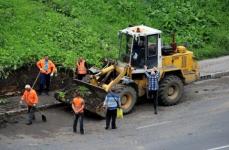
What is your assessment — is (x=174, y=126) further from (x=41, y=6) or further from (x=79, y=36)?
(x=41, y=6)

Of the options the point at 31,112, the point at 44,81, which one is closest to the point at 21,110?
the point at 31,112

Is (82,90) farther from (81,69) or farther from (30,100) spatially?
(30,100)

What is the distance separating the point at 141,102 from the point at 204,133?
4.35 meters

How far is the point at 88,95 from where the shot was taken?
2441cm

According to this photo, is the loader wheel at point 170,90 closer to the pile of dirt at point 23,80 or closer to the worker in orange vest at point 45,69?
the pile of dirt at point 23,80

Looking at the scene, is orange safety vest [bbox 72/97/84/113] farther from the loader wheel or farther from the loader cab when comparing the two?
the loader wheel

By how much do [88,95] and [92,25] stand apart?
7.68 m

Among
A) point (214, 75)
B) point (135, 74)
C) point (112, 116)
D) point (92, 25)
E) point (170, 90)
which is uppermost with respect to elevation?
point (92, 25)

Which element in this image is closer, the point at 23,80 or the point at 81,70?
the point at 81,70

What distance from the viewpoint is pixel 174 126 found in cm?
2328

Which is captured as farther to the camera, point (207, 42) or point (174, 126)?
point (207, 42)

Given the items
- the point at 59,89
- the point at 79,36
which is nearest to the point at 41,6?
the point at 79,36

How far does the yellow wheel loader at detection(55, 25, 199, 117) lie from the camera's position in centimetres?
2464

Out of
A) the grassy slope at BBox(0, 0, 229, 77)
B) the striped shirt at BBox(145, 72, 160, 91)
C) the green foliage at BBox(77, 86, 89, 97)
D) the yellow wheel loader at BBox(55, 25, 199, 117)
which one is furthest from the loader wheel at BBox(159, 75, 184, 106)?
the grassy slope at BBox(0, 0, 229, 77)
